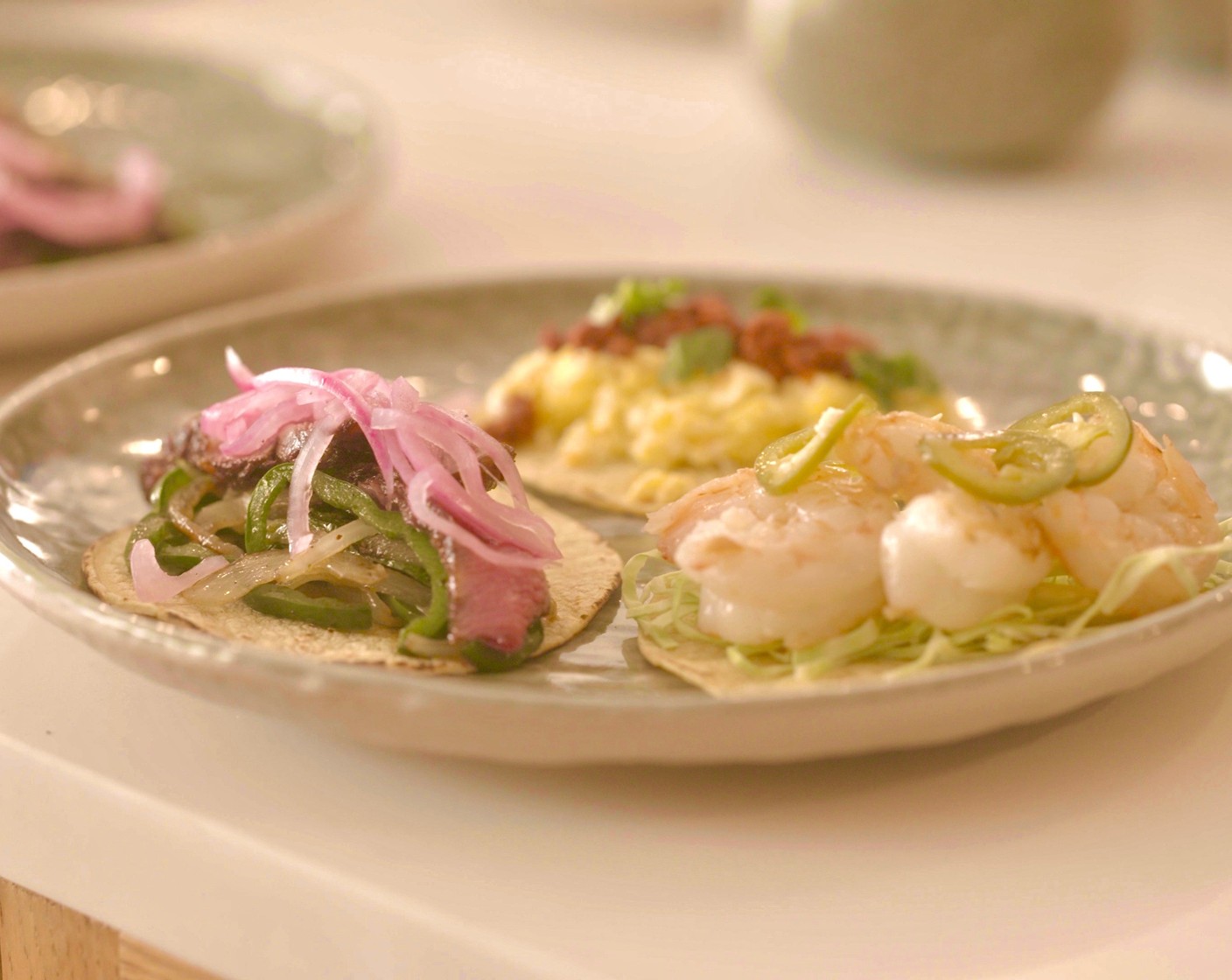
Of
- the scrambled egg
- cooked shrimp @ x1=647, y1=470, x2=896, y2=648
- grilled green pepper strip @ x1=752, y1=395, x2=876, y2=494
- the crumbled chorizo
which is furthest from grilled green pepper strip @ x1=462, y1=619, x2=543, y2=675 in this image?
the crumbled chorizo

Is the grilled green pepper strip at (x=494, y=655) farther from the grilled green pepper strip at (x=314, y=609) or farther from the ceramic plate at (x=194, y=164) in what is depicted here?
the ceramic plate at (x=194, y=164)

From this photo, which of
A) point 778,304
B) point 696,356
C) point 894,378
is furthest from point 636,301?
point 894,378

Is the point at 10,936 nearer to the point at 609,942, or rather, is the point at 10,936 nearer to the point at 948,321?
the point at 609,942

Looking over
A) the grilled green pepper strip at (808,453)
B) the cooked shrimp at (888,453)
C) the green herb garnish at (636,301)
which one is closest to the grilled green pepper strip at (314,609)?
the grilled green pepper strip at (808,453)

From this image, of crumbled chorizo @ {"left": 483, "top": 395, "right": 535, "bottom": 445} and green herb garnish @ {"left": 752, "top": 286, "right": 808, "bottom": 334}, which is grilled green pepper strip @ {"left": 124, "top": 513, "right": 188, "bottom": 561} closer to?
crumbled chorizo @ {"left": 483, "top": 395, "right": 535, "bottom": 445}

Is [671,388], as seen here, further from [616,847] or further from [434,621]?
[616,847]

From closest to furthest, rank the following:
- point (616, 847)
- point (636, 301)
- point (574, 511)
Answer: point (616, 847)
point (574, 511)
point (636, 301)

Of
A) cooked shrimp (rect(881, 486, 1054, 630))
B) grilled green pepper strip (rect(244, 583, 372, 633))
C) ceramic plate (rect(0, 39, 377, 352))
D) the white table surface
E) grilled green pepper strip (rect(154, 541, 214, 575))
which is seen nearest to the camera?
the white table surface
